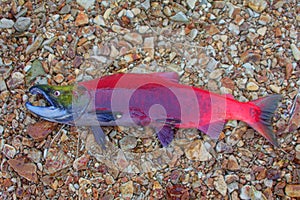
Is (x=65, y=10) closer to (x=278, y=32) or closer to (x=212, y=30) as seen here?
(x=212, y=30)

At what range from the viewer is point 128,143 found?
3.95 metres

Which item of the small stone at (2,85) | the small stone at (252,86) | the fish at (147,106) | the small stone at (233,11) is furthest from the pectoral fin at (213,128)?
the small stone at (2,85)

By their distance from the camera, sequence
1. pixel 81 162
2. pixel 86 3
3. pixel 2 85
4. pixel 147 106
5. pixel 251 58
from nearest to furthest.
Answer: pixel 147 106
pixel 81 162
pixel 2 85
pixel 251 58
pixel 86 3

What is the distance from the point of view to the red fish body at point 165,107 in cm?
362

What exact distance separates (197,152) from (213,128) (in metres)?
0.24

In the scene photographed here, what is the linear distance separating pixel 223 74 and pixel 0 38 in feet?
6.31

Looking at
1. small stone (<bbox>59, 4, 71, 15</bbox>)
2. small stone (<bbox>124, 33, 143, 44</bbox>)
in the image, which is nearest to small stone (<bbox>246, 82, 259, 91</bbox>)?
small stone (<bbox>124, 33, 143, 44</bbox>)

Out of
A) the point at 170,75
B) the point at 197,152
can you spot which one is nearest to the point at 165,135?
the point at 197,152

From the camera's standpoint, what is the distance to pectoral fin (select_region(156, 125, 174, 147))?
152 inches

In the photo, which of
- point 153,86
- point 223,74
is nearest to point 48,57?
point 153,86

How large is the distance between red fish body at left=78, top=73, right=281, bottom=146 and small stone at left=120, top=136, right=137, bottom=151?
0.22 meters

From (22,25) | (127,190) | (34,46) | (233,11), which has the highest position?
(233,11)

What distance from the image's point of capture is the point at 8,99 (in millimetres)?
4004

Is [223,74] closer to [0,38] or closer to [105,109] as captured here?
[105,109]
